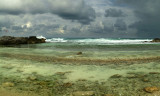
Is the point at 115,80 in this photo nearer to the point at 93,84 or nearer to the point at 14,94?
the point at 93,84

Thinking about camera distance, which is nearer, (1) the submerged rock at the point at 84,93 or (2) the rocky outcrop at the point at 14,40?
(1) the submerged rock at the point at 84,93

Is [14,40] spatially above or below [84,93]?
above

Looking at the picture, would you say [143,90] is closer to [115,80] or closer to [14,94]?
[115,80]

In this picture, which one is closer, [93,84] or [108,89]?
[108,89]

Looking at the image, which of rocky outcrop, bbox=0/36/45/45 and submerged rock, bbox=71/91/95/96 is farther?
rocky outcrop, bbox=0/36/45/45

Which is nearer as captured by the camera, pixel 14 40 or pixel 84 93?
pixel 84 93

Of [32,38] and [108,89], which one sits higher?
[32,38]

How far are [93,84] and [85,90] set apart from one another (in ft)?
2.51

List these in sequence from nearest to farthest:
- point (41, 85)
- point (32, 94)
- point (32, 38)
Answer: point (32, 94) → point (41, 85) → point (32, 38)

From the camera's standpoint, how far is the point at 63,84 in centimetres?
588

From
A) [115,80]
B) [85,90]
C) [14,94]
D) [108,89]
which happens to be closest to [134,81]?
[115,80]

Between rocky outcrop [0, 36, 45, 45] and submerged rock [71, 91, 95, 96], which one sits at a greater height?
rocky outcrop [0, 36, 45, 45]

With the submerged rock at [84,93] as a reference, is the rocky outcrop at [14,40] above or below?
above

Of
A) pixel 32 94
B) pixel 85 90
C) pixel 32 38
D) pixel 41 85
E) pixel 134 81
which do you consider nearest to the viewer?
pixel 32 94
